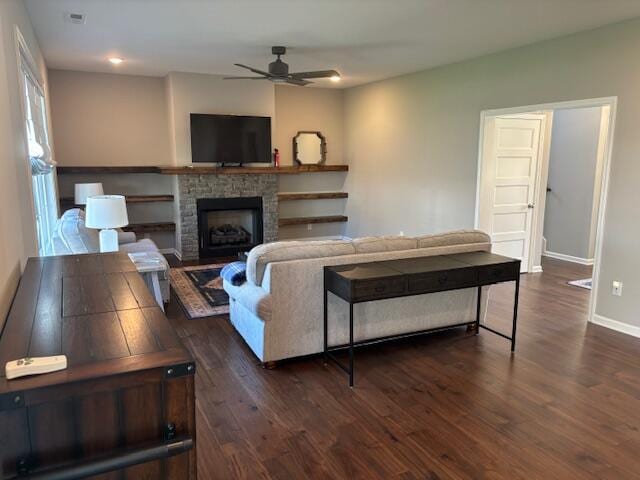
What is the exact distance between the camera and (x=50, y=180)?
17.3 ft

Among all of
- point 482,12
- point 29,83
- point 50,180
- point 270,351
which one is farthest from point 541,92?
point 50,180

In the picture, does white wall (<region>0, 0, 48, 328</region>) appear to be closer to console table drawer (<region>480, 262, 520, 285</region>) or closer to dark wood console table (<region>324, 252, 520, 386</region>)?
dark wood console table (<region>324, 252, 520, 386</region>)

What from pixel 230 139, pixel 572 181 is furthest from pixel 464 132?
pixel 230 139

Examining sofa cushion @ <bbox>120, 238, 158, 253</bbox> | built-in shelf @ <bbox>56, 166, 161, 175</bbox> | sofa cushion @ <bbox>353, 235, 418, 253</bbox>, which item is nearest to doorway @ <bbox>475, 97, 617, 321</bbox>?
sofa cushion @ <bbox>353, 235, 418, 253</bbox>

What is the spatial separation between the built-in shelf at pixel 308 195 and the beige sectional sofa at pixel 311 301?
4.19 metres

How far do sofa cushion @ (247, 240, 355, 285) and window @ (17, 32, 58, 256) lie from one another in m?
1.71

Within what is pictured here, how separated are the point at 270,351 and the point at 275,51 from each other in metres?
A: 3.36

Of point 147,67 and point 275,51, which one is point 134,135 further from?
point 275,51

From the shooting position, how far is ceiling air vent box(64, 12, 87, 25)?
386 cm

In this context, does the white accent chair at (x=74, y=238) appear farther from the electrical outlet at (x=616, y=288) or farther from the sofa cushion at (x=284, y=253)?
the electrical outlet at (x=616, y=288)

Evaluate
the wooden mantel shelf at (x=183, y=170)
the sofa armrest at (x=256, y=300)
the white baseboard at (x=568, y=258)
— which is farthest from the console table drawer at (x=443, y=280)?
the wooden mantel shelf at (x=183, y=170)

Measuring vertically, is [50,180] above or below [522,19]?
Result: below

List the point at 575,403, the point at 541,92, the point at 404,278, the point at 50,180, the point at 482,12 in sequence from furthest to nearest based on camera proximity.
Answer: the point at 50,180 < the point at 541,92 < the point at 482,12 < the point at 404,278 < the point at 575,403

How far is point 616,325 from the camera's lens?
4.14m
